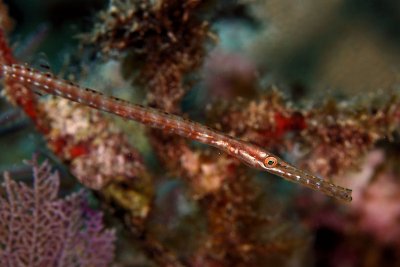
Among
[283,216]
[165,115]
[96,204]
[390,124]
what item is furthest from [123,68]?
[283,216]

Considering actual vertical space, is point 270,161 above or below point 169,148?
below

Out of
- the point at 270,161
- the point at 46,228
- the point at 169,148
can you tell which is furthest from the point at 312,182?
the point at 46,228

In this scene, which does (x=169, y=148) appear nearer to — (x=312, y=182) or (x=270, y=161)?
(x=270, y=161)

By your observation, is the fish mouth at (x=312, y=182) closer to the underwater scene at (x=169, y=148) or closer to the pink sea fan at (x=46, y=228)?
the underwater scene at (x=169, y=148)

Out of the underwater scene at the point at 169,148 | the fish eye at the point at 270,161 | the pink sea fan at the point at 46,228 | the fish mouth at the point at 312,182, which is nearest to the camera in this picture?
the fish mouth at the point at 312,182

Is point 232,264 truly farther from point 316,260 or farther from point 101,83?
point 101,83

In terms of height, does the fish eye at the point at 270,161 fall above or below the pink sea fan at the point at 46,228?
above

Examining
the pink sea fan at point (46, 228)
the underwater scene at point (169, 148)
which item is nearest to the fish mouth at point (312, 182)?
the underwater scene at point (169, 148)

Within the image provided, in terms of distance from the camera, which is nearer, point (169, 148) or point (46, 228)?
point (46, 228)
